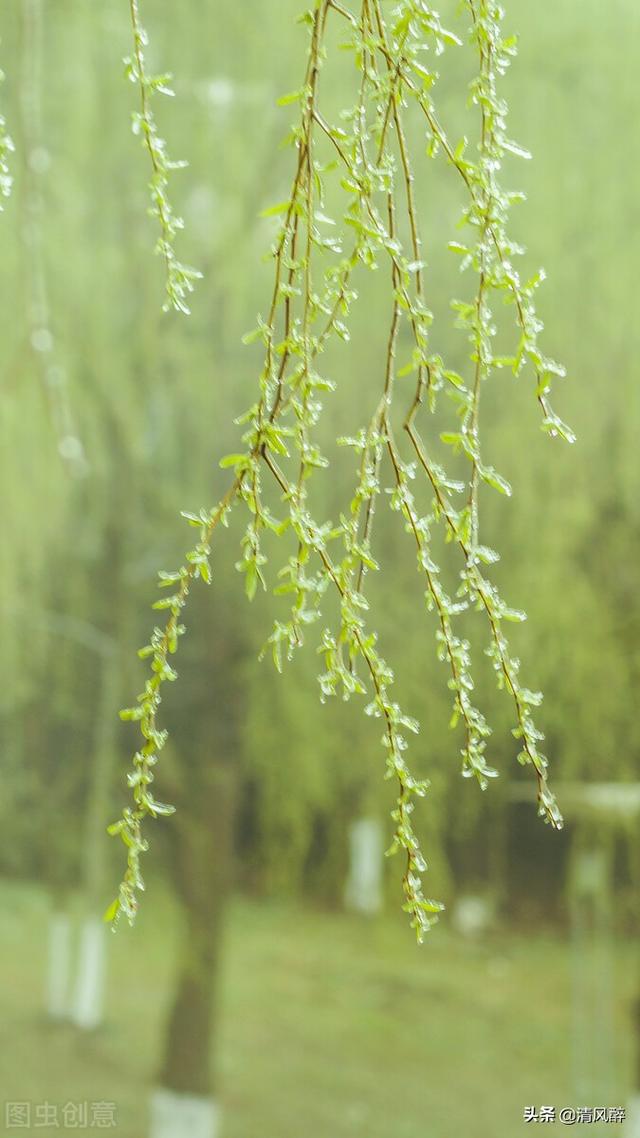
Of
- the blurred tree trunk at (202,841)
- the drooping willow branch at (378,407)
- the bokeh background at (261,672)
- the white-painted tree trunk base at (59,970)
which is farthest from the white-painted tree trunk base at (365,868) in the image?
the drooping willow branch at (378,407)

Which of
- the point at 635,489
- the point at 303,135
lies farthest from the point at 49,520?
the point at 303,135

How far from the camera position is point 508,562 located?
2.58 metres

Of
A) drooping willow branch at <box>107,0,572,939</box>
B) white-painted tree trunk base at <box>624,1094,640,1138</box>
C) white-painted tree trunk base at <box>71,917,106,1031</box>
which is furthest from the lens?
white-painted tree trunk base at <box>71,917,106,1031</box>

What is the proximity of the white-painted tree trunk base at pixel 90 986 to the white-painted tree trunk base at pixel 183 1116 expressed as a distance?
0.67ft

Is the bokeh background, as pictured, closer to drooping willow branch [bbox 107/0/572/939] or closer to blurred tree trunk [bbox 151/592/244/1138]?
blurred tree trunk [bbox 151/592/244/1138]

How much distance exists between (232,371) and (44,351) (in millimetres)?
411

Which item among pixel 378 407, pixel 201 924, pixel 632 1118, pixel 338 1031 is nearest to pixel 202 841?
pixel 201 924

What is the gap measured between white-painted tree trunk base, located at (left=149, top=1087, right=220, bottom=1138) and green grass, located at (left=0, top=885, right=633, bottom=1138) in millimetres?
27

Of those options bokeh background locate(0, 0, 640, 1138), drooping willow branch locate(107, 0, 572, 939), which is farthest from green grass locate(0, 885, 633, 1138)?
drooping willow branch locate(107, 0, 572, 939)

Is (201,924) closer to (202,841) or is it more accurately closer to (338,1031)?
(202,841)

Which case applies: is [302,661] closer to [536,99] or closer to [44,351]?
[44,351]

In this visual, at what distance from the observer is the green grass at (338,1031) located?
96.9 inches

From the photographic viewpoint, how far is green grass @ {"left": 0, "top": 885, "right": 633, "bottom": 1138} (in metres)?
2.46

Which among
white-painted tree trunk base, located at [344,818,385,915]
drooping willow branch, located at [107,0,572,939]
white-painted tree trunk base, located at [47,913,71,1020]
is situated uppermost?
white-painted tree trunk base, located at [344,818,385,915]
